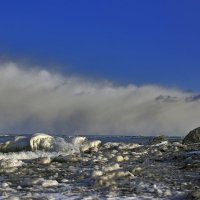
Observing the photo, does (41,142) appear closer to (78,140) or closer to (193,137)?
(78,140)

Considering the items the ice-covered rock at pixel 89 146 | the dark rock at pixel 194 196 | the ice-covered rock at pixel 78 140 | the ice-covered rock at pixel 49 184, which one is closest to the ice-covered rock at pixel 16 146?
the ice-covered rock at pixel 78 140

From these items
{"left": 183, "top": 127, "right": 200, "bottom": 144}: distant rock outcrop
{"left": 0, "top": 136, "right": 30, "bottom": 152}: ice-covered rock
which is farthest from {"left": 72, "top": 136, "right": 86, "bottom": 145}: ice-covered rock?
{"left": 183, "top": 127, "right": 200, "bottom": 144}: distant rock outcrop

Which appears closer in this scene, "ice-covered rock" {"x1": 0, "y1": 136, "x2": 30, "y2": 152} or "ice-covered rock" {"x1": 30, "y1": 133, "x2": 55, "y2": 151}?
"ice-covered rock" {"x1": 30, "y1": 133, "x2": 55, "y2": 151}

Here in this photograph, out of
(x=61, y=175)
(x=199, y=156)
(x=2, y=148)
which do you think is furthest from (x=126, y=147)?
(x=61, y=175)

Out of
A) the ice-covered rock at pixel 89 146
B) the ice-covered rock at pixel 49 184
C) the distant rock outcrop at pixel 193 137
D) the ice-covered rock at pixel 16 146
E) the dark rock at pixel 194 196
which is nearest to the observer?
the dark rock at pixel 194 196

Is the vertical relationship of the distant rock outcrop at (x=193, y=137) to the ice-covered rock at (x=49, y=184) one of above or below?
above

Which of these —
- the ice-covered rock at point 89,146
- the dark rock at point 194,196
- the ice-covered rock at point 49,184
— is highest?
the ice-covered rock at point 89,146

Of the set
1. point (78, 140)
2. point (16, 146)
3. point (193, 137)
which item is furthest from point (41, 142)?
point (193, 137)

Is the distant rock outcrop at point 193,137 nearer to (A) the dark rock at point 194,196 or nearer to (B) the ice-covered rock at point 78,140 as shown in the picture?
(B) the ice-covered rock at point 78,140

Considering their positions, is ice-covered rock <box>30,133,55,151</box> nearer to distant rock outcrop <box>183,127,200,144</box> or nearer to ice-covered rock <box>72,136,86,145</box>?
ice-covered rock <box>72,136,86,145</box>

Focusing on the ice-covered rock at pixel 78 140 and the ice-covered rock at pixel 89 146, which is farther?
the ice-covered rock at pixel 78 140

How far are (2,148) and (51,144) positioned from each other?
3228mm

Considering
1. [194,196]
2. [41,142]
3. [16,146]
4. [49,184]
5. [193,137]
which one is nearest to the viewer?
[194,196]

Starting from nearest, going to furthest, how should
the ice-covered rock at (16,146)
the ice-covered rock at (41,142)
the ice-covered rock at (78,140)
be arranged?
the ice-covered rock at (41,142)
the ice-covered rock at (16,146)
the ice-covered rock at (78,140)
